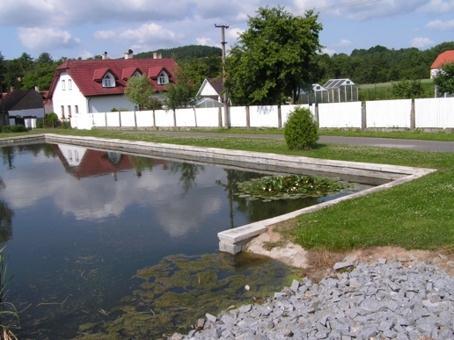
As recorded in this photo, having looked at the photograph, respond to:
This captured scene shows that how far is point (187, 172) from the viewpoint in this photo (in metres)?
19.8

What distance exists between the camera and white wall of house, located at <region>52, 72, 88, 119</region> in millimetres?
52250

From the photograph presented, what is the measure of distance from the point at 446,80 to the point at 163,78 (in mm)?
31143

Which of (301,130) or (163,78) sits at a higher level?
(163,78)

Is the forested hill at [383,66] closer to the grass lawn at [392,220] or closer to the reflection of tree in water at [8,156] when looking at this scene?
the reflection of tree in water at [8,156]

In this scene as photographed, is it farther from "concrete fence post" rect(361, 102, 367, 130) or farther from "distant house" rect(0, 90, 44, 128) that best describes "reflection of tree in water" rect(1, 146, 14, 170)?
"distant house" rect(0, 90, 44, 128)

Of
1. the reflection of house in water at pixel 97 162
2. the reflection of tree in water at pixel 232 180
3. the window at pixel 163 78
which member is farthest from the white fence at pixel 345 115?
the window at pixel 163 78

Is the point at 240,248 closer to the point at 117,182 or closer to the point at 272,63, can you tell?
the point at 117,182

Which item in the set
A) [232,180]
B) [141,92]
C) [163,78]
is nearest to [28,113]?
[163,78]

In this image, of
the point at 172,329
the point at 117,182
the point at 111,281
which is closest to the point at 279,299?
the point at 172,329

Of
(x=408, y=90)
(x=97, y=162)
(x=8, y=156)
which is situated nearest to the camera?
(x=97, y=162)

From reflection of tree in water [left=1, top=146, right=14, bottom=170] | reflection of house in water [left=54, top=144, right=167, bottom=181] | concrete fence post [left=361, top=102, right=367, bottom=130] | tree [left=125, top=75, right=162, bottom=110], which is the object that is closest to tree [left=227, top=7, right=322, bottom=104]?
concrete fence post [left=361, top=102, right=367, bottom=130]

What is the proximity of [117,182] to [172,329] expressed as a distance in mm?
12625

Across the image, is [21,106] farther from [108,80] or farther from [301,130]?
[301,130]

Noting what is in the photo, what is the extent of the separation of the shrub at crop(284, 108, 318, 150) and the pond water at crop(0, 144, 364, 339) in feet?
8.46
